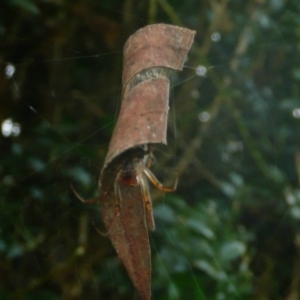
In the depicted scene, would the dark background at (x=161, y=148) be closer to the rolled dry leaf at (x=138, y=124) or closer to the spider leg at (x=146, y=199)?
the spider leg at (x=146, y=199)

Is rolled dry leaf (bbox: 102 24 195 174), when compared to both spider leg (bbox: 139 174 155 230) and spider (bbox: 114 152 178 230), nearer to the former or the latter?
spider (bbox: 114 152 178 230)

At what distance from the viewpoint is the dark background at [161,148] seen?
40.1 inches

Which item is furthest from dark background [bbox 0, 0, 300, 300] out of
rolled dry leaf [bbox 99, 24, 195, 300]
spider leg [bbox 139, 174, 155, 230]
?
rolled dry leaf [bbox 99, 24, 195, 300]

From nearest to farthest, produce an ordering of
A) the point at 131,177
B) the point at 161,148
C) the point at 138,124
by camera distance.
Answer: the point at 138,124
the point at 131,177
the point at 161,148

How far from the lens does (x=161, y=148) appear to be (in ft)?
3.45

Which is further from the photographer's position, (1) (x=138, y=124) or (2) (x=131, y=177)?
(2) (x=131, y=177)

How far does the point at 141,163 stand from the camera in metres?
0.61

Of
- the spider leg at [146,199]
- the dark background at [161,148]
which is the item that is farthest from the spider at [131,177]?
the dark background at [161,148]

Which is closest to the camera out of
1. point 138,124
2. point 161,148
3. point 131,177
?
point 138,124

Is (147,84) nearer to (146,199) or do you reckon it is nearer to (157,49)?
(157,49)

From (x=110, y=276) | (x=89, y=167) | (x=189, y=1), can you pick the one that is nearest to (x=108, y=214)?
(x=89, y=167)

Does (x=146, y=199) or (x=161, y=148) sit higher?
(x=161, y=148)

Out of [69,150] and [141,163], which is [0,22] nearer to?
[69,150]

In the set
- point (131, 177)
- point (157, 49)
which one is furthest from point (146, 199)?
point (157, 49)
